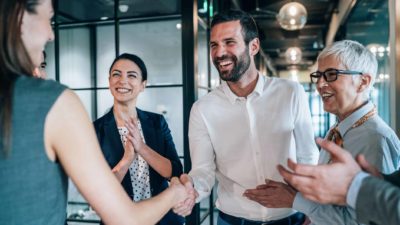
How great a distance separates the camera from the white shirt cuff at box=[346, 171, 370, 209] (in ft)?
3.05

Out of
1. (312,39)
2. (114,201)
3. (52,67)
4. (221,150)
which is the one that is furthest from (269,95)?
(312,39)

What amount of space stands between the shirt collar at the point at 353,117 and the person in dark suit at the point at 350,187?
1.51 feet

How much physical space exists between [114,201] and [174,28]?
233cm

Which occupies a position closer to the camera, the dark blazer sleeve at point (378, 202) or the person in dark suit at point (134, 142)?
the dark blazer sleeve at point (378, 202)

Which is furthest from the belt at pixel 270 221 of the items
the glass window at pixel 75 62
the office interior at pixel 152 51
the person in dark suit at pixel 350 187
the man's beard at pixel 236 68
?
the glass window at pixel 75 62

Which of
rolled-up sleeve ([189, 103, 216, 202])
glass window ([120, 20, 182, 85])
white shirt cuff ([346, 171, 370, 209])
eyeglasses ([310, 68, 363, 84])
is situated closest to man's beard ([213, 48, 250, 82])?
rolled-up sleeve ([189, 103, 216, 202])

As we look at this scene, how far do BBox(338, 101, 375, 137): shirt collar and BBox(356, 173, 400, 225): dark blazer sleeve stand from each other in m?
0.57

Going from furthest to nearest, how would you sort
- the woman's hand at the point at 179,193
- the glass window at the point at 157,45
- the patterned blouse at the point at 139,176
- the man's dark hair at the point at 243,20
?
the glass window at the point at 157,45, the patterned blouse at the point at 139,176, the man's dark hair at the point at 243,20, the woman's hand at the point at 179,193

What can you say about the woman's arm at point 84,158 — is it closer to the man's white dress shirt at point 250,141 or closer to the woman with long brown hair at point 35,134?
the woman with long brown hair at point 35,134

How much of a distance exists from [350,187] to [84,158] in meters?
Answer: 0.69

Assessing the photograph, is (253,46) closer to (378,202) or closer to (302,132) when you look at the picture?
(302,132)

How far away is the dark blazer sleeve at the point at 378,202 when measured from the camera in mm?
852

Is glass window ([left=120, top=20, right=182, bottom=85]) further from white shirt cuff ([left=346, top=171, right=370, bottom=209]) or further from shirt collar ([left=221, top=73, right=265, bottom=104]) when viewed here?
white shirt cuff ([left=346, top=171, right=370, bottom=209])

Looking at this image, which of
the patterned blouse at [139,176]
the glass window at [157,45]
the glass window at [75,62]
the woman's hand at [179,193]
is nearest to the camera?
the woman's hand at [179,193]
